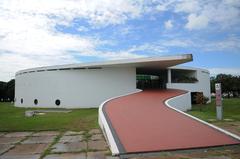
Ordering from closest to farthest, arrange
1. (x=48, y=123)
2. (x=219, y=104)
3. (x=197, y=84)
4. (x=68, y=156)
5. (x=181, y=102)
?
(x=68, y=156), (x=48, y=123), (x=219, y=104), (x=181, y=102), (x=197, y=84)

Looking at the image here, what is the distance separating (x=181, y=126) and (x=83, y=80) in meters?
18.1

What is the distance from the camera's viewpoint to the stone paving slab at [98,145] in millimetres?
7711

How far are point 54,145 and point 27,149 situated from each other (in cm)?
77

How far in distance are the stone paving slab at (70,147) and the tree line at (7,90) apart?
5597cm

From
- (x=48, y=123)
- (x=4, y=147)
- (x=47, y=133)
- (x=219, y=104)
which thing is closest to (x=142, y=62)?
(x=219, y=104)

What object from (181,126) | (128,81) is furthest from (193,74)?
(181,126)

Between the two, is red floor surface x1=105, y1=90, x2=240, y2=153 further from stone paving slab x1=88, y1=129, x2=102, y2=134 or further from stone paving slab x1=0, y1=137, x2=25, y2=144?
stone paving slab x1=0, y1=137, x2=25, y2=144

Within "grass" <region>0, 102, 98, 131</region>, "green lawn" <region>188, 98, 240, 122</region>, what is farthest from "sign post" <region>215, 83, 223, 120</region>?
"grass" <region>0, 102, 98, 131</region>

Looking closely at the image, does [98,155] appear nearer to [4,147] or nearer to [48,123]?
[4,147]

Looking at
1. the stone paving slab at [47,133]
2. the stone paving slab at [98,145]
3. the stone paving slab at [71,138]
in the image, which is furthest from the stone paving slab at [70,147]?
the stone paving slab at [47,133]

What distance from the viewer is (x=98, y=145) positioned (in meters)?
8.10

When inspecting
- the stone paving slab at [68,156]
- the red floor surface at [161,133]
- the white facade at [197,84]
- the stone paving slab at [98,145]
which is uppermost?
the white facade at [197,84]

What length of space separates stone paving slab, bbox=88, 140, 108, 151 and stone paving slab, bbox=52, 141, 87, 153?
0.17 meters

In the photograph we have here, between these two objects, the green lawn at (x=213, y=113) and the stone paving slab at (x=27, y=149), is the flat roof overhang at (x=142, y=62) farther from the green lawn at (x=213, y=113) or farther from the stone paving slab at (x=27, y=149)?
the stone paving slab at (x=27, y=149)
